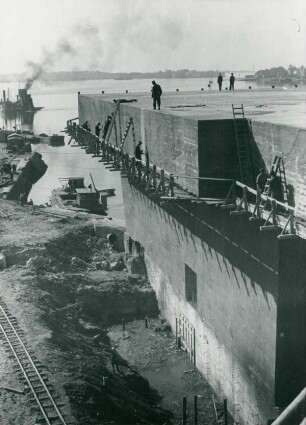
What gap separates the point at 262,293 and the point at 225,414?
4.34 metres

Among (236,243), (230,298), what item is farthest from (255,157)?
(230,298)

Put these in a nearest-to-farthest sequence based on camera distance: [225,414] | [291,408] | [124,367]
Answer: [291,408], [225,414], [124,367]

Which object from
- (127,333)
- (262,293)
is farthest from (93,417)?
(127,333)

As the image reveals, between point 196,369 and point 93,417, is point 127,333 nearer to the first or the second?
point 196,369

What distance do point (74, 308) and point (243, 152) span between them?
1047 cm

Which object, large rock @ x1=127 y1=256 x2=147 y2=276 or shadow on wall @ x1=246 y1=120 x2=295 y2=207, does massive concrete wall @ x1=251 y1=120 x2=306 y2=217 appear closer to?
shadow on wall @ x1=246 y1=120 x2=295 y2=207

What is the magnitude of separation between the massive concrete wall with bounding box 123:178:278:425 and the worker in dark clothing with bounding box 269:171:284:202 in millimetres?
1001

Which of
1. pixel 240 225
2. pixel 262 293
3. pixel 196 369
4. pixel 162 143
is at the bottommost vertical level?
pixel 196 369

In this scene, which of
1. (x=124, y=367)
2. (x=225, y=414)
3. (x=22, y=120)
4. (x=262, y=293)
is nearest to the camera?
(x=262, y=293)

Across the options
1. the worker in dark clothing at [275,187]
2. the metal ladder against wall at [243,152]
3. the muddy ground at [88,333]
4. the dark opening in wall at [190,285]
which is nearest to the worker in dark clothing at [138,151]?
the dark opening in wall at [190,285]

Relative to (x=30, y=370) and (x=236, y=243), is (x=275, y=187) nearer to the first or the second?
(x=236, y=243)

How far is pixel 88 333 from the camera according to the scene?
21.8 meters

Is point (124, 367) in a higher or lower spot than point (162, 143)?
lower

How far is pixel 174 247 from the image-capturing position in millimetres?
21312
